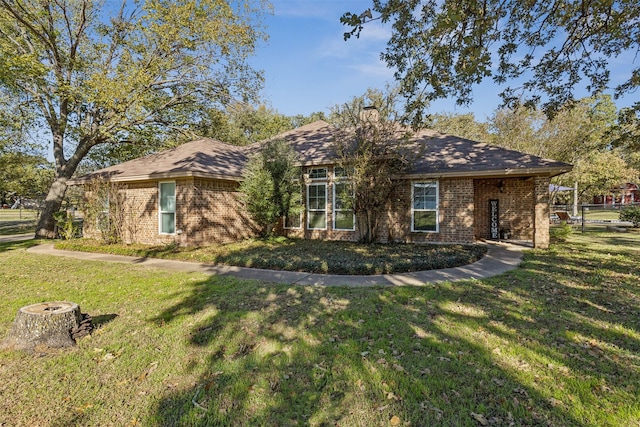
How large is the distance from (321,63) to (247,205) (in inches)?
238

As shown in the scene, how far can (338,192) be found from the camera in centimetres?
1265

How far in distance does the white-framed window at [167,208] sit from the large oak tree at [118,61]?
375 centimetres

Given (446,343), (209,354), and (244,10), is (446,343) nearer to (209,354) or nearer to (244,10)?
(209,354)

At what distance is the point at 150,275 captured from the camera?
23.4 ft

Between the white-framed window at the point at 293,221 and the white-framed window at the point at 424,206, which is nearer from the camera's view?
the white-framed window at the point at 424,206

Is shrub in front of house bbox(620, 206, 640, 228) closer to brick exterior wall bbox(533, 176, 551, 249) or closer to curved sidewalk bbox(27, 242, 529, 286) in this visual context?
brick exterior wall bbox(533, 176, 551, 249)

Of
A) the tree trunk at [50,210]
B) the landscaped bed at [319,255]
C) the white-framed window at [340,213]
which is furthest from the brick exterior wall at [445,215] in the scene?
the tree trunk at [50,210]

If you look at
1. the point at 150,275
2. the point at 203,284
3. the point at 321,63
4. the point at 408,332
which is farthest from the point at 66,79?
the point at 408,332

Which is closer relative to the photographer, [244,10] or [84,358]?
[84,358]

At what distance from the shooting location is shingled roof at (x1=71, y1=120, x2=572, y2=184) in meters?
10.4

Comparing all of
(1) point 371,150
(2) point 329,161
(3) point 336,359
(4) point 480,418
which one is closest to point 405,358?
(3) point 336,359

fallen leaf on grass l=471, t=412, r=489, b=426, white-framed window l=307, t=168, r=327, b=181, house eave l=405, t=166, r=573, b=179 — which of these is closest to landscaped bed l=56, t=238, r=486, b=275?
house eave l=405, t=166, r=573, b=179

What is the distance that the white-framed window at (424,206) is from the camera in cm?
1148

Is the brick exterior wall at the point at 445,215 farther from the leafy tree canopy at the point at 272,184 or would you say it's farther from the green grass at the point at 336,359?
the green grass at the point at 336,359
